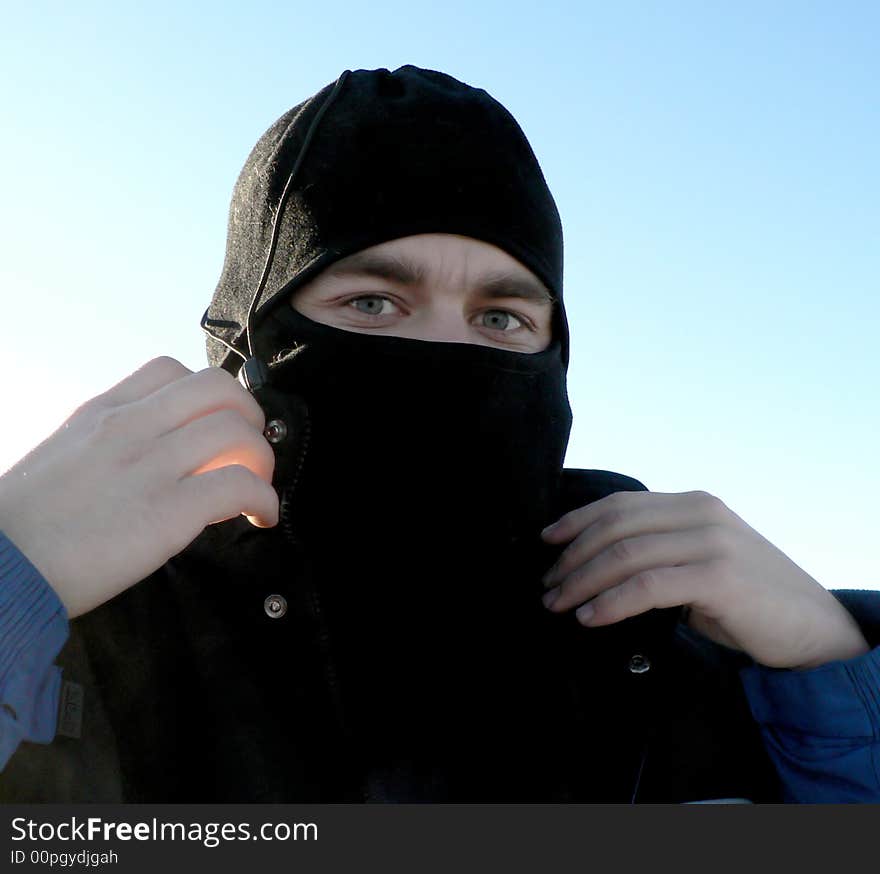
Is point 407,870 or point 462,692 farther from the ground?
point 462,692

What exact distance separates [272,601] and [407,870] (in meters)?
0.60

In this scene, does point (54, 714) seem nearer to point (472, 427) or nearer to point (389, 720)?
point (389, 720)

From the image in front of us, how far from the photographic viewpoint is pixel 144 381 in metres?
1.94

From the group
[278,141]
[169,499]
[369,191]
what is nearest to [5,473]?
[169,499]

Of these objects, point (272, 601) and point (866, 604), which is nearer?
point (272, 601)

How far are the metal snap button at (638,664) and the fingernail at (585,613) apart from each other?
0.27m

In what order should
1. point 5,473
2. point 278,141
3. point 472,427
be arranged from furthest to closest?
point 278,141, point 472,427, point 5,473

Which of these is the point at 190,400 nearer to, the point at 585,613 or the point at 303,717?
the point at 303,717

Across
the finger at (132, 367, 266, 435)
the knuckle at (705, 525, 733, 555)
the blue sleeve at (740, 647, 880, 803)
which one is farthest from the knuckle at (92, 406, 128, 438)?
the blue sleeve at (740, 647, 880, 803)

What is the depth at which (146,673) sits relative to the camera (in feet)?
7.11

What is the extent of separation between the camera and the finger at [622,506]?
7.46ft

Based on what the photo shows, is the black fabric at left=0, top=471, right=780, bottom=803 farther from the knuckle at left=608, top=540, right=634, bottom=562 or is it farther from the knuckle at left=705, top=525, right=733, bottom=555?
the knuckle at left=705, top=525, right=733, bottom=555

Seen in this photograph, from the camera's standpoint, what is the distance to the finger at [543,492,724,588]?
2246mm

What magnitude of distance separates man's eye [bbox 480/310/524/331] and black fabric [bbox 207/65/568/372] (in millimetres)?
134
